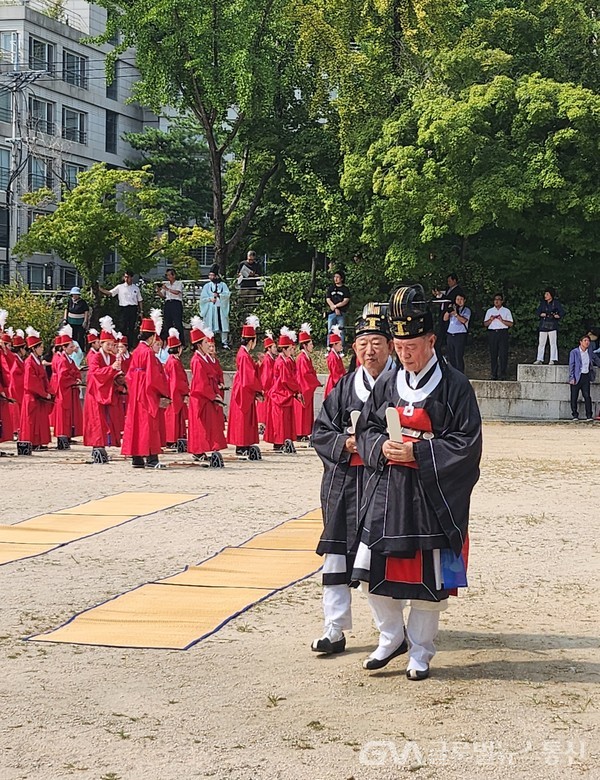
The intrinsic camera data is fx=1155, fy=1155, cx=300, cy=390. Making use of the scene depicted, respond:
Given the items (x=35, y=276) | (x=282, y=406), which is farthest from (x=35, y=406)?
(x=35, y=276)

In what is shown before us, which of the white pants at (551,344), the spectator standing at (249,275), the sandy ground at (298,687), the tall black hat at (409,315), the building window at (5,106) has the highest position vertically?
the building window at (5,106)

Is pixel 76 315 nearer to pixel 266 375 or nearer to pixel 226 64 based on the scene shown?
pixel 226 64

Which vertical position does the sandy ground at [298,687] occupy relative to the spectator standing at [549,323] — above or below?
below

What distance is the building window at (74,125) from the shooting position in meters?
44.6

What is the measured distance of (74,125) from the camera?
148 ft

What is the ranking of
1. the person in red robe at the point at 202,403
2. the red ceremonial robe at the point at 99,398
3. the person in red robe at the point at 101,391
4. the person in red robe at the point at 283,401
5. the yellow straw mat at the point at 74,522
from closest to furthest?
1. the yellow straw mat at the point at 74,522
2. the person in red robe at the point at 202,403
3. the person in red robe at the point at 101,391
4. the red ceremonial robe at the point at 99,398
5. the person in red robe at the point at 283,401

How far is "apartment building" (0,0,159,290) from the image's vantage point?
Answer: 41.1 metres

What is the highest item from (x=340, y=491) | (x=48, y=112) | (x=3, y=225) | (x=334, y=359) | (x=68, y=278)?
(x=48, y=112)

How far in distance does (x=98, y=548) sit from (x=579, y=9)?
59.1 ft

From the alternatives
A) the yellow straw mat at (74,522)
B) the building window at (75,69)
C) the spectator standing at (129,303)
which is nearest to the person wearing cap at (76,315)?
the spectator standing at (129,303)

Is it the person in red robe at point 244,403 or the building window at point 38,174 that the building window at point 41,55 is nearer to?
the building window at point 38,174

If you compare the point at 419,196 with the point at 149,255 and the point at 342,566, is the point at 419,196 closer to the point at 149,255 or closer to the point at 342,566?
the point at 149,255

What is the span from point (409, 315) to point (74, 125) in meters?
41.8

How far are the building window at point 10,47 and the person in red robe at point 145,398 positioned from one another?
3017 centimetres
